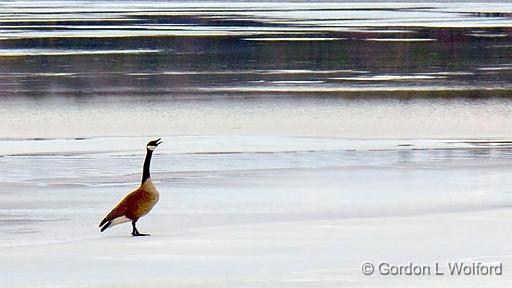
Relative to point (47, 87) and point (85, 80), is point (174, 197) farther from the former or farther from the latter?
point (85, 80)

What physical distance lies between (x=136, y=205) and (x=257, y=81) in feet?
48.5

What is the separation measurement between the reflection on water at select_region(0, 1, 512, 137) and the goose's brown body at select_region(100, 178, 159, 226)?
688 cm

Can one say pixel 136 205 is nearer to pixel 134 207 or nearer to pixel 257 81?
pixel 134 207

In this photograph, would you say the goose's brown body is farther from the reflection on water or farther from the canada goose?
the reflection on water

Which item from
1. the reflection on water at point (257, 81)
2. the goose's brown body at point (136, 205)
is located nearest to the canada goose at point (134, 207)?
the goose's brown body at point (136, 205)

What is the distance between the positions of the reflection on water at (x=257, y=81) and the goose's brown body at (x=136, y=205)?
6.88m

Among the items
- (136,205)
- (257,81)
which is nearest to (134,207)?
(136,205)

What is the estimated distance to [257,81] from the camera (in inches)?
899

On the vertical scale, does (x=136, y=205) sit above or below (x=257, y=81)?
above

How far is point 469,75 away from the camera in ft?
79.1

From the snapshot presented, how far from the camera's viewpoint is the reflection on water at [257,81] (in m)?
16.2

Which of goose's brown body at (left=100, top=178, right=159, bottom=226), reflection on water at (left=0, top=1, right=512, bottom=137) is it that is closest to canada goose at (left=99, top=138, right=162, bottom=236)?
goose's brown body at (left=100, top=178, right=159, bottom=226)

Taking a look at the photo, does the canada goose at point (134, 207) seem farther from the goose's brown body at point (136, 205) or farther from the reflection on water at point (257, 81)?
the reflection on water at point (257, 81)

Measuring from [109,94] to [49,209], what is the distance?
11.2 metres
